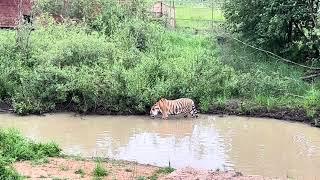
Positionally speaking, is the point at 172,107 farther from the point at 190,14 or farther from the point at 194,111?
the point at 190,14

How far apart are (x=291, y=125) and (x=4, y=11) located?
1628 centimetres

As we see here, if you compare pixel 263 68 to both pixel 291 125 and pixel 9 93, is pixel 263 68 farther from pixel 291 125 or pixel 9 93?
pixel 9 93

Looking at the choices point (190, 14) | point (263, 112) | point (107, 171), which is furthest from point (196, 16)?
point (107, 171)

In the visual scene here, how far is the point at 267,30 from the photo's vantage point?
22.5 meters

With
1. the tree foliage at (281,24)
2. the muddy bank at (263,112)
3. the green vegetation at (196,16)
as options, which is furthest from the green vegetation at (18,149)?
the green vegetation at (196,16)

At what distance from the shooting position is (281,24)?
2180 centimetres

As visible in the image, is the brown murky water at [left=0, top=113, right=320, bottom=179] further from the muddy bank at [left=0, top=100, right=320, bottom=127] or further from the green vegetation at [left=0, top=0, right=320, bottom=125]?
the green vegetation at [left=0, top=0, right=320, bottom=125]

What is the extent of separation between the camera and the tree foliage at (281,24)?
21.6m

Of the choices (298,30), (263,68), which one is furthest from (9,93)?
(298,30)

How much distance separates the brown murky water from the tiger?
289mm

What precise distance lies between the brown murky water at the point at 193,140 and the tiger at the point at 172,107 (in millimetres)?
289

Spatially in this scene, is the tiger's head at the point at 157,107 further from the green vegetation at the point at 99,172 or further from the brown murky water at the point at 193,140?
the green vegetation at the point at 99,172

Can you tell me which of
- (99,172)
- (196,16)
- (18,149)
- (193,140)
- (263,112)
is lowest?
(193,140)

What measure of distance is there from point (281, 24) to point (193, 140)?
314 inches
